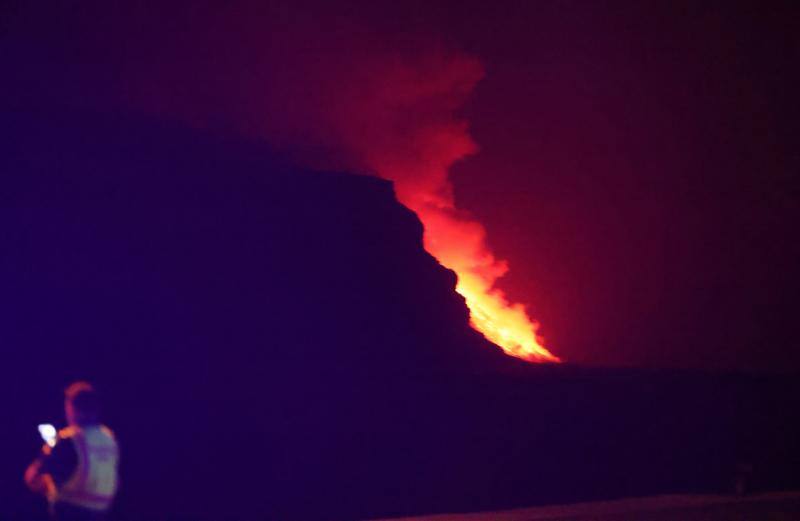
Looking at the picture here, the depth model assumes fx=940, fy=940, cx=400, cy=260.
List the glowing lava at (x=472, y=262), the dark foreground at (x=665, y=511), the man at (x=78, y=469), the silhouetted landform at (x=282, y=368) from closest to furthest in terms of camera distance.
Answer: the man at (x=78, y=469)
the silhouetted landform at (x=282, y=368)
the dark foreground at (x=665, y=511)
the glowing lava at (x=472, y=262)

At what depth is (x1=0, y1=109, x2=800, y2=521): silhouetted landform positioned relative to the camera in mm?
11188

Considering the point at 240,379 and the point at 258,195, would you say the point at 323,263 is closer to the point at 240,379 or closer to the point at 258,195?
the point at 258,195

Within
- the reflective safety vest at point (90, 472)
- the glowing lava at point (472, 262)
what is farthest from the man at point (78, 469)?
the glowing lava at point (472, 262)

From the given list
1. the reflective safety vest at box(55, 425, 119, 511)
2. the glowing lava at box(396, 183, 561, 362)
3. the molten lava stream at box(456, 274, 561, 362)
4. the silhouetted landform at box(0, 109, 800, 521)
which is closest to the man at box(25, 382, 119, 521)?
the reflective safety vest at box(55, 425, 119, 511)

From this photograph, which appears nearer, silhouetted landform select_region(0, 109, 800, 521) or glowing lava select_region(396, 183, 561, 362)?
silhouetted landform select_region(0, 109, 800, 521)

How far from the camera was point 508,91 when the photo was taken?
894 inches

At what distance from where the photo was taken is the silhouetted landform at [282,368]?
11188 millimetres

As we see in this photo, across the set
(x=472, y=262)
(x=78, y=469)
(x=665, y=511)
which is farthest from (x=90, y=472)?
(x=472, y=262)

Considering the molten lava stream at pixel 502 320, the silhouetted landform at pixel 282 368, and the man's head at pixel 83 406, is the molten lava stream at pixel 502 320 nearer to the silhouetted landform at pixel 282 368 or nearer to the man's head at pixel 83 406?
the silhouetted landform at pixel 282 368

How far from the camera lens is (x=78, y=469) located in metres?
6.48

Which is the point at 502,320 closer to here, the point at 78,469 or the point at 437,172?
the point at 437,172

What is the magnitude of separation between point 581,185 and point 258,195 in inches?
413

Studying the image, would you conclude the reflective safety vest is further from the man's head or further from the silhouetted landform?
the silhouetted landform

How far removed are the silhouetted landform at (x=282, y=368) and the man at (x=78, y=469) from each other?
416 centimetres
